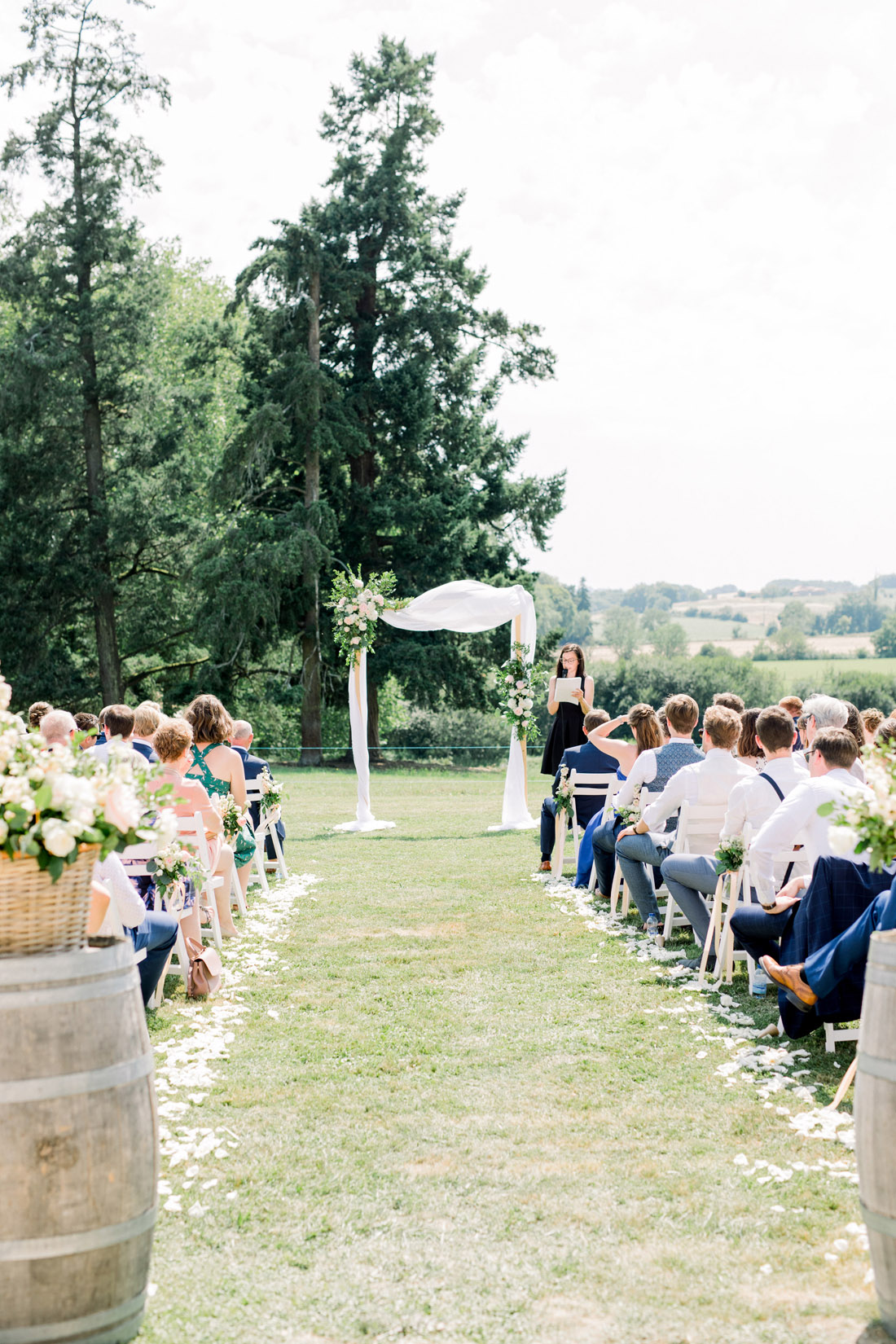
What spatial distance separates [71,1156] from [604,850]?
6.71 meters

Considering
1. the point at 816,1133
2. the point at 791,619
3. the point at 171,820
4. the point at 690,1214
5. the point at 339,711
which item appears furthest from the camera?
the point at 791,619

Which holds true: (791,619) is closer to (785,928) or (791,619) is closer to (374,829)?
(374,829)

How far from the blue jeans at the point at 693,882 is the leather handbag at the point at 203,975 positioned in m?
2.64

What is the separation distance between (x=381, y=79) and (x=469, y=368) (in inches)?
324

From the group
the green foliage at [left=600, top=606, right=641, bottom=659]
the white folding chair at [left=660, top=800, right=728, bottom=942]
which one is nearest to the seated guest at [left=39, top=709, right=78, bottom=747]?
the white folding chair at [left=660, top=800, right=728, bottom=942]

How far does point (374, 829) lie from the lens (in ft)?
47.3

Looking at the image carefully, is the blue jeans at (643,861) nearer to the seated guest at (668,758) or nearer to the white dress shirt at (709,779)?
the seated guest at (668,758)

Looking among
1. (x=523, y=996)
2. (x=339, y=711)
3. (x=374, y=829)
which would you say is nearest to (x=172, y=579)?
(x=339, y=711)

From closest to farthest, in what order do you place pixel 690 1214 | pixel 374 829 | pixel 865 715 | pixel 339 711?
pixel 690 1214 → pixel 865 715 → pixel 374 829 → pixel 339 711

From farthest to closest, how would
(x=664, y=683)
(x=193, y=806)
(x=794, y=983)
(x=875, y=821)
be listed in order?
1. (x=664, y=683)
2. (x=193, y=806)
3. (x=794, y=983)
4. (x=875, y=821)

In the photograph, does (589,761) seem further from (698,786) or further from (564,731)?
(698,786)

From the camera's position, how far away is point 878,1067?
284cm

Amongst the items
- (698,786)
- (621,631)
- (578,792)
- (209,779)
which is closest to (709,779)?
(698,786)

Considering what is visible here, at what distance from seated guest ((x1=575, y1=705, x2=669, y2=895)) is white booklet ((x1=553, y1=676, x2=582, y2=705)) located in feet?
5.15
